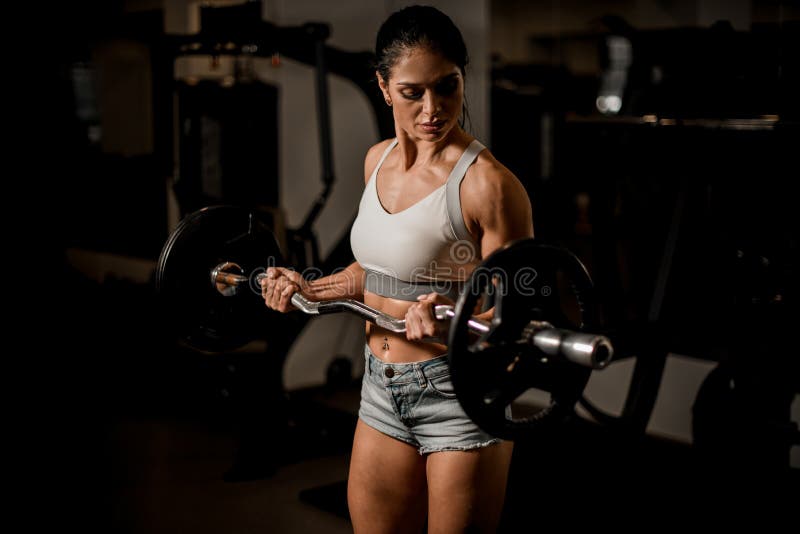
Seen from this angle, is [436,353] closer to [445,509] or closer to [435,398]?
[435,398]

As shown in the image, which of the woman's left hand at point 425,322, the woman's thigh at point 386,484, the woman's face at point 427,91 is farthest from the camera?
the woman's thigh at point 386,484

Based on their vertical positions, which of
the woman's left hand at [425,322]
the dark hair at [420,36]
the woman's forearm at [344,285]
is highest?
the dark hair at [420,36]

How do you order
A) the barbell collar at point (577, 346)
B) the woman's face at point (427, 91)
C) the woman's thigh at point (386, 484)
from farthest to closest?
the woman's thigh at point (386, 484), the woman's face at point (427, 91), the barbell collar at point (577, 346)

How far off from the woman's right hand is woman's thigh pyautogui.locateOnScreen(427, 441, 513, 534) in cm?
Answer: 44

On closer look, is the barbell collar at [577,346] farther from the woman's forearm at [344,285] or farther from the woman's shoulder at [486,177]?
the woman's forearm at [344,285]

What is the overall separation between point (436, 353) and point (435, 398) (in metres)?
0.09

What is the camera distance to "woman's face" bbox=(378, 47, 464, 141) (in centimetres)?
155

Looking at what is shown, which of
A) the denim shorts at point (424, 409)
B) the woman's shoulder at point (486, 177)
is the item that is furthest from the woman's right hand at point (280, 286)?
the woman's shoulder at point (486, 177)

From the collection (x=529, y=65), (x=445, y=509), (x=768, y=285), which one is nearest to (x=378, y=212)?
(x=445, y=509)

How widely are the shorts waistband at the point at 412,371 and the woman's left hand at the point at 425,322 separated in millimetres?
160

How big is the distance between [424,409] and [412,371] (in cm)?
8

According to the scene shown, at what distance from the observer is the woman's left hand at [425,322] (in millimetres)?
1450

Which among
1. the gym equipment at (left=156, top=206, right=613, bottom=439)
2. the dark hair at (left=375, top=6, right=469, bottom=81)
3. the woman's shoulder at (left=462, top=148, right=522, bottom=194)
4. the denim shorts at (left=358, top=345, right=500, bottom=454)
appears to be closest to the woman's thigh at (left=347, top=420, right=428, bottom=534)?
the denim shorts at (left=358, top=345, right=500, bottom=454)

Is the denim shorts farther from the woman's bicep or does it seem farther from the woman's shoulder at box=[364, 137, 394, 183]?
the woman's shoulder at box=[364, 137, 394, 183]
